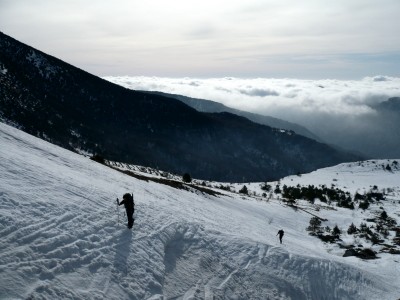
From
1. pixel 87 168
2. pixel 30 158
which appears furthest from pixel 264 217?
pixel 30 158

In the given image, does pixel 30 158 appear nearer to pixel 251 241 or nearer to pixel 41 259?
pixel 41 259

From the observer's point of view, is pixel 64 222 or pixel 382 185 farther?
pixel 382 185

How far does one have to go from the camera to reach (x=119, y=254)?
57.7 feet

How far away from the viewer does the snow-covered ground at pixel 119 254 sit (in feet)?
48.3

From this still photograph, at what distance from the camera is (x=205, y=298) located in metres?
17.7

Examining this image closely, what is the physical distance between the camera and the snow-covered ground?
14721mm

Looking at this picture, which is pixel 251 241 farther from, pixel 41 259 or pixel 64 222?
pixel 41 259

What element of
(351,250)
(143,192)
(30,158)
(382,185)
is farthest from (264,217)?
(382,185)

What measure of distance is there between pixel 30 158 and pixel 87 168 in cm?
779

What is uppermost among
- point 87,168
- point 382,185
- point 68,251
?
point 382,185

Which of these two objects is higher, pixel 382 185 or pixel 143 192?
pixel 382 185

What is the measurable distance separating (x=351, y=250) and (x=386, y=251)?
524cm

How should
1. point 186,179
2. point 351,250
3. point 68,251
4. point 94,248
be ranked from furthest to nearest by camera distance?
point 186,179 < point 351,250 < point 94,248 < point 68,251

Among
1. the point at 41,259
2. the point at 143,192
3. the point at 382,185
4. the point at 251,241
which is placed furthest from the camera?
the point at 382,185
